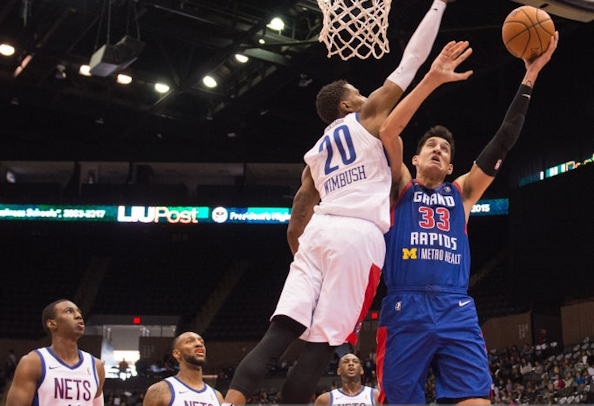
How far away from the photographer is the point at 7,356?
2455 centimetres

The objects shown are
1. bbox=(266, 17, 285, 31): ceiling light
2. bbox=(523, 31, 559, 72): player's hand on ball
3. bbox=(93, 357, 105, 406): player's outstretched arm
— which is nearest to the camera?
bbox=(523, 31, 559, 72): player's hand on ball

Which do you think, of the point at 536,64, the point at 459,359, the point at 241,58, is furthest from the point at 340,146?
the point at 241,58

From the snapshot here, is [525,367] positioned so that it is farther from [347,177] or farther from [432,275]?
[347,177]

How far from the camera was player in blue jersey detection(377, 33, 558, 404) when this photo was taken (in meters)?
4.17

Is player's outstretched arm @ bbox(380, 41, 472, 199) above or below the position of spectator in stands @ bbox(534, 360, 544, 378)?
above

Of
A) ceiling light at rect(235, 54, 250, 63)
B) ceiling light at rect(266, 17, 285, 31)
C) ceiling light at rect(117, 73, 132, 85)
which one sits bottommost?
ceiling light at rect(266, 17, 285, 31)

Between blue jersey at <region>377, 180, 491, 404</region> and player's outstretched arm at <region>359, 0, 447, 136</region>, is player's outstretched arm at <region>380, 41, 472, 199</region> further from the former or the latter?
blue jersey at <region>377, 180, 491, 404</region>

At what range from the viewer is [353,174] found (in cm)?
411

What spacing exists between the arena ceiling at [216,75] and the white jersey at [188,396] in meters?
9.81

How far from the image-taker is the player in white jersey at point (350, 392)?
8406mm

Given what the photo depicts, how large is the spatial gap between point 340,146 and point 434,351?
3.81 feet

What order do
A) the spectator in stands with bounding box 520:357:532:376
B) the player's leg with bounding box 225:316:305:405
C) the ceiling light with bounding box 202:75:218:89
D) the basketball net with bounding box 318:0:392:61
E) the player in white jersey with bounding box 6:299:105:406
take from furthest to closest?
the ceiling light with bounding box 202:75:218:89, the spectator in stands with bounding box 520:357:532:376, the basketball net with bounding box 318:0:392:61, the player in white jersey with bounding box 6:299:105:406, the player's leg with bounding box 225:316:305:405

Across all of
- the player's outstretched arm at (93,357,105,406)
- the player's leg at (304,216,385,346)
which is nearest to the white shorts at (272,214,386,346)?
the player's leg at (304,216,385,346)

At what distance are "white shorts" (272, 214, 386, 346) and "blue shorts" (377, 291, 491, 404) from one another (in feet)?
1.47
